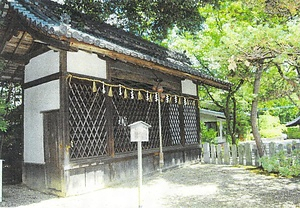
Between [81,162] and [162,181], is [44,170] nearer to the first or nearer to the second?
[81,162]

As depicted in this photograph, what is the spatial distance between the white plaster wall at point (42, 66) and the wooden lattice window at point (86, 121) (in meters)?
0.62

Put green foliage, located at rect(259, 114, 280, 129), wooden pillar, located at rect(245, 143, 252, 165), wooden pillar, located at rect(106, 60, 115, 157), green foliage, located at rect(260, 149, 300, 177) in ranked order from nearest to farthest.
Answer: wooden pillar, located at rect(106, 60, 115, 157), green foliage, located at rect(260, 149, 300, 177), wooden pillar, located at rect(245, 143, 252, 165), green foliage, located at rect(259, 114, 280, 129)

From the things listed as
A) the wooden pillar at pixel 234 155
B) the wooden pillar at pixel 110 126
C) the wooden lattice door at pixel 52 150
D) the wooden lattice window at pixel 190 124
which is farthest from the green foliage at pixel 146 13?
the wooden pillar at pixel 234 155

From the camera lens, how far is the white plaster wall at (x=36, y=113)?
19.9 ft

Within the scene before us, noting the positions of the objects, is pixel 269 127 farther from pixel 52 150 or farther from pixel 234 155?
pixel 52 150

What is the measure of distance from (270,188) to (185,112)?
15.9 ft

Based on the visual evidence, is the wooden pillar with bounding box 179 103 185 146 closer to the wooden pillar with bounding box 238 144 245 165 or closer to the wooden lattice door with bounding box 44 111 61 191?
the wooden pillar with bounding box 238 144 245 165

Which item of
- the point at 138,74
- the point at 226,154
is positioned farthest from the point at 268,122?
the point at 138,74

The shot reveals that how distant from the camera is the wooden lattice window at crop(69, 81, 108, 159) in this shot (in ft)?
19.6

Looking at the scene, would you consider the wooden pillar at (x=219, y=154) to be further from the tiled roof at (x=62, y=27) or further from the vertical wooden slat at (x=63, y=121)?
the vertical wooden slat at (x=63, y=121)

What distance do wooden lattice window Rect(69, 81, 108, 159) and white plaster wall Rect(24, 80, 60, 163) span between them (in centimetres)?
44

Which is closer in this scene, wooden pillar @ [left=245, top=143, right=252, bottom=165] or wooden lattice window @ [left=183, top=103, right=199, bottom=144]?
wooden pillar @ [left=245, top=143, right=252, bottom=165]

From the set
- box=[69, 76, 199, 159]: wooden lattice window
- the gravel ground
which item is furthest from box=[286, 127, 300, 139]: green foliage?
the gravel ground

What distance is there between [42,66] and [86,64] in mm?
1121
